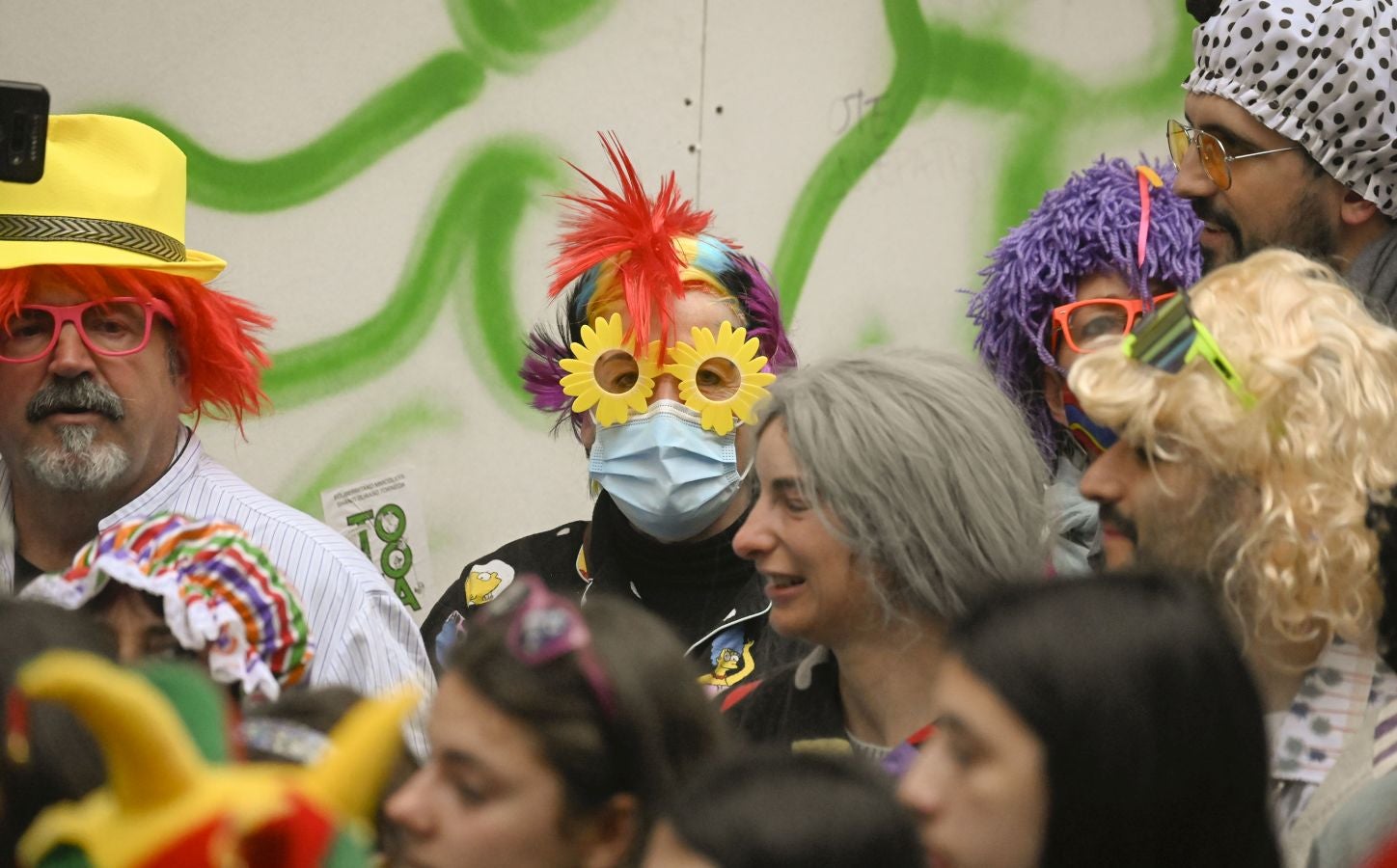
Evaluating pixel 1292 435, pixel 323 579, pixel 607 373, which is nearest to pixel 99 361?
pixel 323 579

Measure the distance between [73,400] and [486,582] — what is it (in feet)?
2.81

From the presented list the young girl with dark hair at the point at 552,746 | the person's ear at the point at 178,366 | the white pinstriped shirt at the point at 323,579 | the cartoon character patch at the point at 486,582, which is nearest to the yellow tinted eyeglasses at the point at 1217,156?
the cartoon character patch at the point at 486,582

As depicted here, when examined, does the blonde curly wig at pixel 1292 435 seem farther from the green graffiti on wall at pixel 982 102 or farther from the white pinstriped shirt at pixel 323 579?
the green graffiti on wall at pixel 982 102

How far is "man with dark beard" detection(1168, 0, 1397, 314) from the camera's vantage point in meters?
3.27

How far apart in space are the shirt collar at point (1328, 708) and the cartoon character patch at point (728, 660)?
1142 mm

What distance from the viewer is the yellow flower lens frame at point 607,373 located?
354cm

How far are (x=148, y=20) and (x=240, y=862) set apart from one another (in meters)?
3.26

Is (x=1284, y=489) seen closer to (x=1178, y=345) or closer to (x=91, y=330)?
(x=1178, y=345)

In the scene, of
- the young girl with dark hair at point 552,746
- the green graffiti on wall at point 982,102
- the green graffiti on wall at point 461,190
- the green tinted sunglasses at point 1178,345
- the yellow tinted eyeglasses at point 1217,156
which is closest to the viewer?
the young girl with dark hair at point 552,746

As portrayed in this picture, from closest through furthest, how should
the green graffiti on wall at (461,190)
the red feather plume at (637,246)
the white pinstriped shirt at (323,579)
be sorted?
the white pinstriped shirt at (323,579), the red feather plume at (637,246), the green graffiti on wall at (461,190)

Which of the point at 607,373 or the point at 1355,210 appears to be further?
the point at 607,373

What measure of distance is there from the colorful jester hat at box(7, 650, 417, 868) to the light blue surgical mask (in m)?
1.82

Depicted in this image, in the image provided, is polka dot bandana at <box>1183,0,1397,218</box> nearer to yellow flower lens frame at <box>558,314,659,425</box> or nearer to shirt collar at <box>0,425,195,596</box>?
yellow flower lens frame at <box>558,314,659,425</box>

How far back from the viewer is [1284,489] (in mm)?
2305
